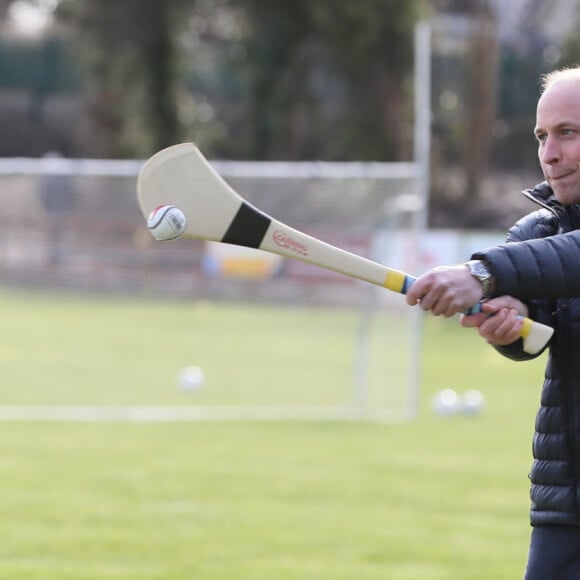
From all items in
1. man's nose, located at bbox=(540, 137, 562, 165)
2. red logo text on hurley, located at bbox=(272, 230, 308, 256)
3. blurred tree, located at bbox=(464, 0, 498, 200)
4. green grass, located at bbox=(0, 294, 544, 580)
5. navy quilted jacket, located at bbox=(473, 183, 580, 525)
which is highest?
blurred tree, located at bbox=(464, 0, 498, 200)

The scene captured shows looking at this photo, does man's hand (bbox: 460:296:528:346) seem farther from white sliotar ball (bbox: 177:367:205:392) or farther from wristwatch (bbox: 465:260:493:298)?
white sliotar ball (bbox: 177:367:205:392)

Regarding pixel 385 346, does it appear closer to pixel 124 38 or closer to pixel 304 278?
pixel 304 278

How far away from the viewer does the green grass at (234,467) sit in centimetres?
670

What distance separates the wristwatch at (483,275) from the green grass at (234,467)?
3.43 metres

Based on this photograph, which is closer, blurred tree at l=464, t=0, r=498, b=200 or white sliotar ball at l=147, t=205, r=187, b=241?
white sliotar ball at l=147, t=205, r=187, b=241

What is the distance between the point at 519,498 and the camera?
27.4 ft

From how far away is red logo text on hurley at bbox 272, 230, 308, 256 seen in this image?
333 centimetres

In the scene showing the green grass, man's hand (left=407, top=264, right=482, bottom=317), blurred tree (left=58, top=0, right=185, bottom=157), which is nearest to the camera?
man's hand (left=407, top=264, right=482, bottom=317)

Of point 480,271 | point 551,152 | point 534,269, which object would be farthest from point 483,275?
point 551,152

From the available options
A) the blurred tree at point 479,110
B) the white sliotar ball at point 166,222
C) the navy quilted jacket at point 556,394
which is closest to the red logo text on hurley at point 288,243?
the white sliotar ball at point 166,222

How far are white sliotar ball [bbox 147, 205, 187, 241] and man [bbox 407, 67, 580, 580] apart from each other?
63 cm

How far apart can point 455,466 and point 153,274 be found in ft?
12.0

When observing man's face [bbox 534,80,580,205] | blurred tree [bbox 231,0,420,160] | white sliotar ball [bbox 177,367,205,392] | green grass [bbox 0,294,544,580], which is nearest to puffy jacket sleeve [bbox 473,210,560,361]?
man's face [bbox 534,80,580,205]

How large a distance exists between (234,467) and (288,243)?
6.15 meters
